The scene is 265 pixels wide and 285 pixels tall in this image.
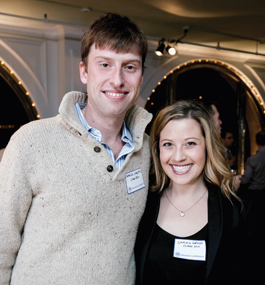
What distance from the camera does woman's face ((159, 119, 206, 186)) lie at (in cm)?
152

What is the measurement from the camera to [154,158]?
1667 mm

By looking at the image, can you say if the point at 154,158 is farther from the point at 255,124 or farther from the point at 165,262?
the point at 255,124

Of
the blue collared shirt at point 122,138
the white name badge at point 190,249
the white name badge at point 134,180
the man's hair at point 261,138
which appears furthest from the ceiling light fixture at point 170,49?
the white name badge at point 190,249

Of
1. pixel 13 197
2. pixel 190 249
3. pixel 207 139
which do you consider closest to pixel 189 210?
pixel 190 249

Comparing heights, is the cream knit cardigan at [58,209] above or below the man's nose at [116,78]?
below

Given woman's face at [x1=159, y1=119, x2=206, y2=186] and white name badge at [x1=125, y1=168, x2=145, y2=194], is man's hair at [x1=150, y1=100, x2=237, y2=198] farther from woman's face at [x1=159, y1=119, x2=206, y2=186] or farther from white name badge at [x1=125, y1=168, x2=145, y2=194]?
white name badge at [x1=125, y1=168, x2=145, y2=194]

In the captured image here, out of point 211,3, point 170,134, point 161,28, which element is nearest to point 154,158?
point 170,134

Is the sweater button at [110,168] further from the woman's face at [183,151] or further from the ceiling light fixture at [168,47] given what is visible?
the ceiling light fixture at [168,47]

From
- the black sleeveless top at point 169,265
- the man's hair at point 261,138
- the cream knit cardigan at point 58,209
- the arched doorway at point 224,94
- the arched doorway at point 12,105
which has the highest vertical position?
the arched doorway at point 224,94

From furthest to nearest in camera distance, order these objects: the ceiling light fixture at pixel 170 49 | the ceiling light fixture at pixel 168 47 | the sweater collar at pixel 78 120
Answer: the ceiling light fixture at pixel 170 49 → the ceiling light fixture at pixel 168 47 → the sweater collar at pixel 78 120

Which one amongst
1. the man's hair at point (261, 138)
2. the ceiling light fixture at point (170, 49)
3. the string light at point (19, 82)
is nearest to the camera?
the string light at point (19, 82)

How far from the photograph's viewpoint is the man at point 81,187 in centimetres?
114

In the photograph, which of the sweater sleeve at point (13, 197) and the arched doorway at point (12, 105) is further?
the arched doorway at point (12, 105)

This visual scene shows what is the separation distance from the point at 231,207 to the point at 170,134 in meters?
0.48
